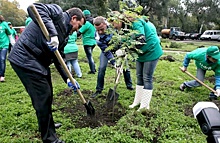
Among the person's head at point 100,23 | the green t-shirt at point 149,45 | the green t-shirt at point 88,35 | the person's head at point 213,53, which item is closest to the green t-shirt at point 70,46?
the green t-shirt at point 88,35

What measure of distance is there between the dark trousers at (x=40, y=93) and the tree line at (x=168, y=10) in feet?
86.3

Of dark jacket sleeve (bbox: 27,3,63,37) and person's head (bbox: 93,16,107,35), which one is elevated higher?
dark jacket sleeve (bbox: 27,3,63,37)

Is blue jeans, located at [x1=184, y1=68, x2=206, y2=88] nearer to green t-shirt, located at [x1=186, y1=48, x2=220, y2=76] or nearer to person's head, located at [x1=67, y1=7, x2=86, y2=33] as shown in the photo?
green t-shirt, located at [x1=186, y1=48, x2=220, y2=76]

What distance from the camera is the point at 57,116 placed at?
3582 mm

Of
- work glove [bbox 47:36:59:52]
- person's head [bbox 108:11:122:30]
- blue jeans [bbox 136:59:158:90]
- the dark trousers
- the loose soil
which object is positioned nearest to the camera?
work glove [bbox 47:36:59:52]

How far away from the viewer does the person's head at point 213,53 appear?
416 cm

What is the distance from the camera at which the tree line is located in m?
29.1

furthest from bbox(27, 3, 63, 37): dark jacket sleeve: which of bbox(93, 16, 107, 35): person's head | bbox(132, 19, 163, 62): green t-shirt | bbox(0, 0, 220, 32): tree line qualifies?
bbox(0, 0, 220, 32): tree line

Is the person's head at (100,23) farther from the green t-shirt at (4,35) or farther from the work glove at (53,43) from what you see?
the green t-shirt at (4,35)

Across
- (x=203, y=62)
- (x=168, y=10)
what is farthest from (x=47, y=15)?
(x=168, y=10)

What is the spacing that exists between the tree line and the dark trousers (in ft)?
86.3

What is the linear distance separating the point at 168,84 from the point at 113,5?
86.8ft

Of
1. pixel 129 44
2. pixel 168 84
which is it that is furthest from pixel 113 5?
pixel 129 44

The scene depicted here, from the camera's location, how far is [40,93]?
2.46m
